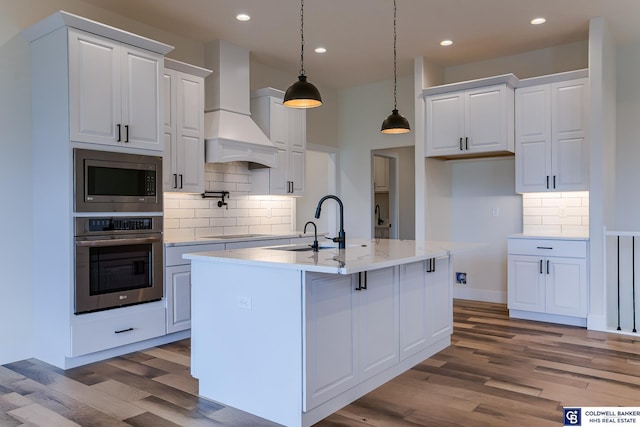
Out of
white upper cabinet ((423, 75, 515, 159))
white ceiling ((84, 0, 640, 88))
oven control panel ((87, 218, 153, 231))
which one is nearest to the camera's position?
oven control panel ((87, 218, 153, 231))

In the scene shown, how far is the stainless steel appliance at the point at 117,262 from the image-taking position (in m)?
3.48

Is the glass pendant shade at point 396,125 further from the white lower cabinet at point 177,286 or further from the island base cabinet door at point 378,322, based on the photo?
the white lower cabinet at point 177,286

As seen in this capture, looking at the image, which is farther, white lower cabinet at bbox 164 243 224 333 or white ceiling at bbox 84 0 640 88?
white ceiling at bbox 84 0 640 88

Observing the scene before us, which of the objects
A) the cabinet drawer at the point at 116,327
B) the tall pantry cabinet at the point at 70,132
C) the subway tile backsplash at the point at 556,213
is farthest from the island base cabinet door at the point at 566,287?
the tall pantry cabinet at the point at 70,132

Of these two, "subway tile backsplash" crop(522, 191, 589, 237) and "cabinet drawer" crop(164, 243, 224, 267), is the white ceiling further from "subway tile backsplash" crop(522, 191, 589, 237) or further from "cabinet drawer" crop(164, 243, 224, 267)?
"cabinet drawer" crop(164, 243, 224, 267)

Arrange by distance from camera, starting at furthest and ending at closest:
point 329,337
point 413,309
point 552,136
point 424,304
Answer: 1. point 552,136
2. point 424,304
3. point 413,309
4. point 329,337

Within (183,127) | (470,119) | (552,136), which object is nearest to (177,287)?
(183,127)

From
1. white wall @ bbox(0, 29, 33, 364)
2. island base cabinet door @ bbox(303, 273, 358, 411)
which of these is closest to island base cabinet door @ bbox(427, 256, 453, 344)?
island base cabinet door @ bbox(303, 273, 358, 411)

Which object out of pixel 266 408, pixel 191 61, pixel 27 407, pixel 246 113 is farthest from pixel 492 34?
pixel 27 407

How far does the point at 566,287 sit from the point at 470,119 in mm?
2070

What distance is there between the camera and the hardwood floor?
2.61m

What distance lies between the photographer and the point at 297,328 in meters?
2.48

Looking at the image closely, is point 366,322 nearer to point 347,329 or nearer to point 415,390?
point 347,329

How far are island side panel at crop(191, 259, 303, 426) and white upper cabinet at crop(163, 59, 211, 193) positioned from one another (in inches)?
66.2
